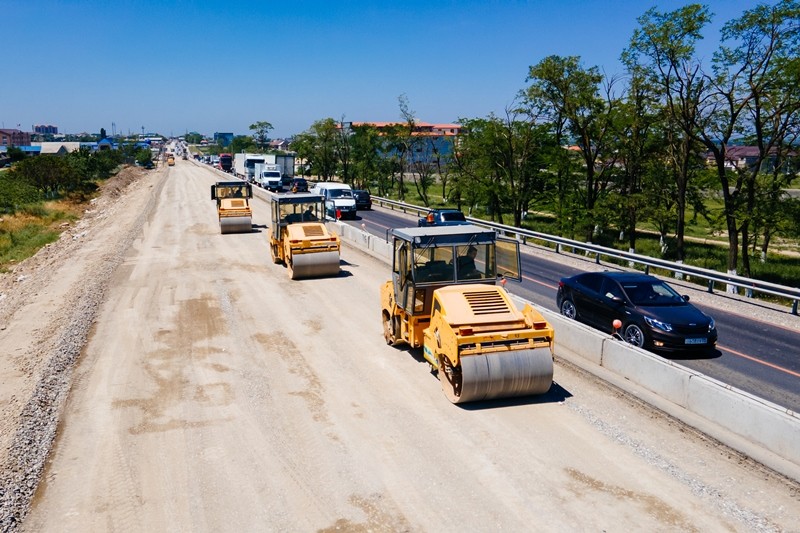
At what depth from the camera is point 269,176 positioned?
200 feet

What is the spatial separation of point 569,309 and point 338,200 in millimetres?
28079

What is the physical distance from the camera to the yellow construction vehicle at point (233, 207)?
31656 mm

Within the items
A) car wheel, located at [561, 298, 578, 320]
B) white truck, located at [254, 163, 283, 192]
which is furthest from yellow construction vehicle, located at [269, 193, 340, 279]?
white truck, located at [254, 163, 283, 192]

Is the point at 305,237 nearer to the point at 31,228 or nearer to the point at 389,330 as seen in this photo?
the point at 389,330

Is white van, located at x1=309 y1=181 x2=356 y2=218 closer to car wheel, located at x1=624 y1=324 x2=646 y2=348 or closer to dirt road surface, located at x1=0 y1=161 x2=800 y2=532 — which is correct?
dirt road surface, located at x1=0 y1=161 x2=800 y2=532

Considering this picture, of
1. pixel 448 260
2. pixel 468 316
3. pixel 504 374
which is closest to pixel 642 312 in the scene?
pixel 448 260

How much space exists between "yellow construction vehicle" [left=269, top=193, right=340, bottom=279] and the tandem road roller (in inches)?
317

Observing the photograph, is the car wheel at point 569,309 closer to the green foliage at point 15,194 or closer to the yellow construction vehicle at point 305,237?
the yellow construction vehicle at point 305,237

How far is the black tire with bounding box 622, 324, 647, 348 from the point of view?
511 inches

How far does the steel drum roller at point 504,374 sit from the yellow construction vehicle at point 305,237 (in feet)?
36.8

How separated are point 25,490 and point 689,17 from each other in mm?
29052

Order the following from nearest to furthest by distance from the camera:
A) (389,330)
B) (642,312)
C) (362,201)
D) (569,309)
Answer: (642,312) < (389,330) < (569,309) < (362,201)

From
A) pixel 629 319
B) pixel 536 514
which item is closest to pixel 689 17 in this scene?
pixel 629 319

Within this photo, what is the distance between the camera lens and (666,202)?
3506 centimetres
